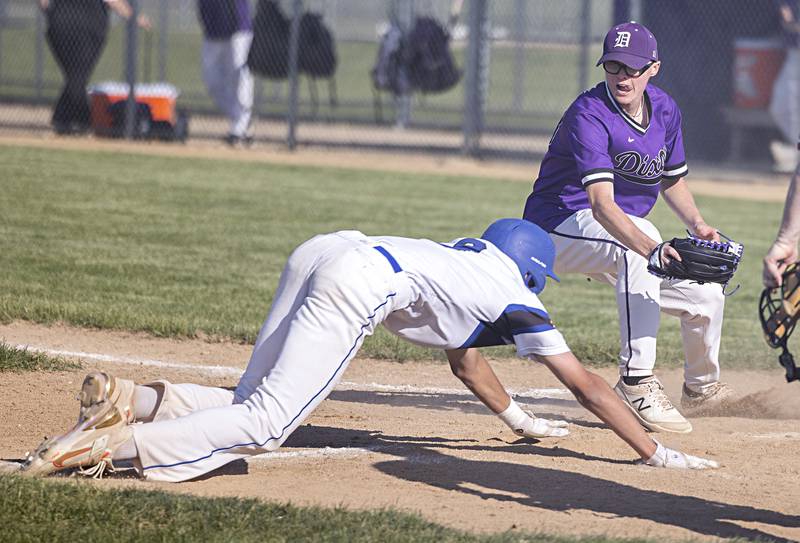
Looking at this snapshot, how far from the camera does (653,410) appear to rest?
213 inches

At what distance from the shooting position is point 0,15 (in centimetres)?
2053

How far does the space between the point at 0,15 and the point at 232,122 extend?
724 centimetres

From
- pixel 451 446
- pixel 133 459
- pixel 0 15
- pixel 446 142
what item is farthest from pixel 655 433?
pixel 0 15

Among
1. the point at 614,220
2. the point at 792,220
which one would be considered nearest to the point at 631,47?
the point at 614,220

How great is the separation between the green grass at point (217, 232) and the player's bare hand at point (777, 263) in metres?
2.79

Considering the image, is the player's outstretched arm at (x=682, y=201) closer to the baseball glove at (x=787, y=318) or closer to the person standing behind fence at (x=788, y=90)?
the baseball glove at (x=787, y=318)

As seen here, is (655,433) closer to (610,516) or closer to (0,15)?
(610,516)

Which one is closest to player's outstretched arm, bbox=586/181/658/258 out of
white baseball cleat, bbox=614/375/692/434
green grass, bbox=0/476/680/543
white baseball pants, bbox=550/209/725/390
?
white baseball pants, bbox=550/209/725/390

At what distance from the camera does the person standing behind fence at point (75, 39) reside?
15.4m

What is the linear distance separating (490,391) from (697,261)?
3.40 ft

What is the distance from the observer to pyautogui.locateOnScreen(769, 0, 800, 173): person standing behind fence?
1561 cm

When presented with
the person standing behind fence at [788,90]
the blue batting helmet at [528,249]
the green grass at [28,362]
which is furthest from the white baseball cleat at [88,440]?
the person standing behind fence at [788,90]

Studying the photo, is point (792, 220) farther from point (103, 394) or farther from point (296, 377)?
point (103, 394)

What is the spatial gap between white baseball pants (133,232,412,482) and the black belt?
11 millimetres
